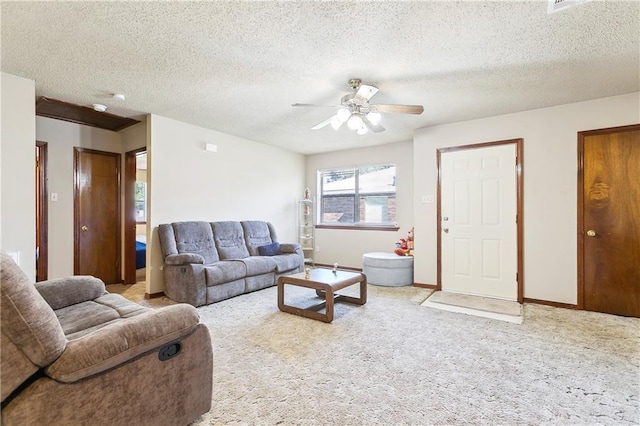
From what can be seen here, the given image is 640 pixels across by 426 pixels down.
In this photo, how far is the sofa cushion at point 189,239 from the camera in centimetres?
393

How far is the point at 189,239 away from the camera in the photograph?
4164 mm

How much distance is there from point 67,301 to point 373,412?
223 centimetres

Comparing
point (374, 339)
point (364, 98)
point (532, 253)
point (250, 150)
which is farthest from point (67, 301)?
point (532, 253)

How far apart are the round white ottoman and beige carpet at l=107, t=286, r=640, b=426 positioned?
1223 mm

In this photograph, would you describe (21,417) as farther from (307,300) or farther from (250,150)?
(250,150)

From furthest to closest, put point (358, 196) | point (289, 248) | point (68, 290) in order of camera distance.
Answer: point (358, 196)
point (289, 248)
point (68, 290)

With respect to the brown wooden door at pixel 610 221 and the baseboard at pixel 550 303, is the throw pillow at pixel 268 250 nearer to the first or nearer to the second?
the baseboard at pixel 550 303

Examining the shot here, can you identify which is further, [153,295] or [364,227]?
[364,227]

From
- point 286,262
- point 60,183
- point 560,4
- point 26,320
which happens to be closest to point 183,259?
point 286,262

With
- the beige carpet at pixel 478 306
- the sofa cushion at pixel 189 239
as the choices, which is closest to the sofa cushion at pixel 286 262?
the sofa cushion at pixel 189 239

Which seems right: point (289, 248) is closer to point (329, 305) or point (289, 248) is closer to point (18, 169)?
point (329, 305)

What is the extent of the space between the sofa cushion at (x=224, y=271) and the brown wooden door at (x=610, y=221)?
4160 mm

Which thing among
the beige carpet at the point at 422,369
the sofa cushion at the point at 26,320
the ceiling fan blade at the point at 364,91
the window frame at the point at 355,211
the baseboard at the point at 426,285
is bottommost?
the beige carpet at the point at 422,369

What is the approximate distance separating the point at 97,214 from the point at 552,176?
640cm
